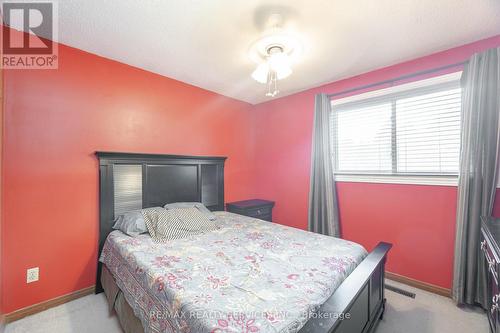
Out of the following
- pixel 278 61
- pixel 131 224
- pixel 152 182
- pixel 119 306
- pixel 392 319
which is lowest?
pixel 392 319

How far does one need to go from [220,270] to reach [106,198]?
1644 mm

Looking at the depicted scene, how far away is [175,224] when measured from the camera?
217 centimetres

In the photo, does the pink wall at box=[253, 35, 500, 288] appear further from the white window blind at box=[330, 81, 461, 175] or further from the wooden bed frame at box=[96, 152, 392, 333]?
the wooden bed frame at box=[96, 152, 392, 333]

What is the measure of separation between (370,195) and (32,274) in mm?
3594

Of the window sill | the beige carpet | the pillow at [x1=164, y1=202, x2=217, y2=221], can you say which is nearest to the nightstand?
the pillow at [x1=164, y1=202, x2=217, y2=221]

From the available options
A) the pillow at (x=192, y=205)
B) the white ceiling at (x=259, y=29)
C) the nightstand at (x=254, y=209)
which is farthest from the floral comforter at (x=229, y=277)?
the white ceiling at (x=259, y=29)

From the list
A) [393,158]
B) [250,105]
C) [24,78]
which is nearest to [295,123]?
[250,105]

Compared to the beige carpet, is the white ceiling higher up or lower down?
higher up

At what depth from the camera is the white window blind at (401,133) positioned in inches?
87.7

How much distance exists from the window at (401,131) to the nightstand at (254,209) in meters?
1.24

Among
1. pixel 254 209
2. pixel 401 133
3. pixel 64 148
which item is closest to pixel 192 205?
pixel 254 209

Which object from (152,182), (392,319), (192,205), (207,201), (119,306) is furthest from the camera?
(207,201)

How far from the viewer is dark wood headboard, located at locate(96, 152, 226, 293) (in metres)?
2.30

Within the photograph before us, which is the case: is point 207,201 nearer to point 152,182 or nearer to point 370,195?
point 152,182
